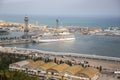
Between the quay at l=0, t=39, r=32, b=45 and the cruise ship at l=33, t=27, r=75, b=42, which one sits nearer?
the quay at l=0, t=39, r=32, b=45

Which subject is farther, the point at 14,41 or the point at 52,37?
the point at 52,37

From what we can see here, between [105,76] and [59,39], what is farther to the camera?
[59,39]

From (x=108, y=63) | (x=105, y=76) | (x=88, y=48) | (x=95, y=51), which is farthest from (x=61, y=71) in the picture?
(x=88, y=48)

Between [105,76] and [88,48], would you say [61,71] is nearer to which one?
[105,76]

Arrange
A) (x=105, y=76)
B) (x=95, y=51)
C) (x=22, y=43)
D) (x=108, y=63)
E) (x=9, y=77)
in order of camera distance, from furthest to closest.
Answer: (x=22, y=43)
(x=95, y=51)
(x=108, y=63)
(x=105, y=76)
(x=9, y=77)

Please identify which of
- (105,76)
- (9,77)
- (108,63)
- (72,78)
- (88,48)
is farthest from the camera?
(88,48)

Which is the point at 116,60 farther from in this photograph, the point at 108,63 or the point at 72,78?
the point at 72,78

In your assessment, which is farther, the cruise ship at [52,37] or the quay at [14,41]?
the cruise ship at [52,37]

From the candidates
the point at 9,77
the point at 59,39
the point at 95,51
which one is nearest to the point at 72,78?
the point at 9,77

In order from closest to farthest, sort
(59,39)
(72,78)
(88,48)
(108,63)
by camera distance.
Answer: (72,78) → (108,63) → (88,48) → (59,39)
